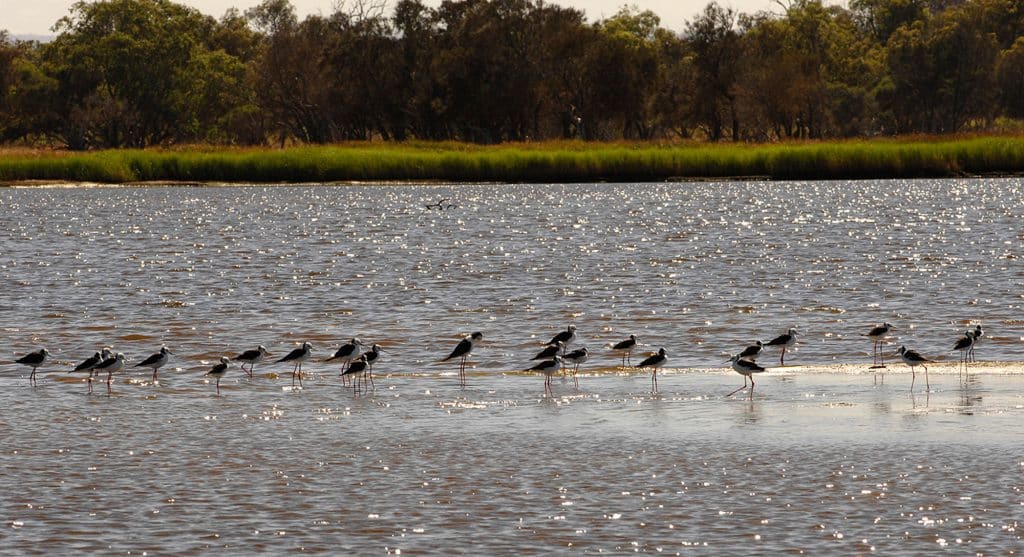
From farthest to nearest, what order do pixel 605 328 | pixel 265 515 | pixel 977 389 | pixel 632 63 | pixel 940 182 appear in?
pixel 632 63 → pixel 940 182 → pixel 605 328 → pixel 977 389 → pixel 265 515

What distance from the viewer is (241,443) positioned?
582 inches

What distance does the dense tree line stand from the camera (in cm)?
11231

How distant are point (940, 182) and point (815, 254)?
48.2 m

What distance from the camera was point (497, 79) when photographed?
4395 inches

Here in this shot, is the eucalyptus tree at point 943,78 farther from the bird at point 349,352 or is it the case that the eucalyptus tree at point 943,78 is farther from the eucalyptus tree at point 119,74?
the bird at point 349,352

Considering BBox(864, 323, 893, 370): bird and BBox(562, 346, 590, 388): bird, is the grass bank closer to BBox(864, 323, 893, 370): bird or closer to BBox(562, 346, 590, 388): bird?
BBox(864, 323, 893, 370): bird

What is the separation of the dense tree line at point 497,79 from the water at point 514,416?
72.2 meters

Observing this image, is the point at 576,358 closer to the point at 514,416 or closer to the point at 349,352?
the point at 349,352

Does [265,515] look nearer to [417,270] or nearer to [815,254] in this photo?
[417,270]

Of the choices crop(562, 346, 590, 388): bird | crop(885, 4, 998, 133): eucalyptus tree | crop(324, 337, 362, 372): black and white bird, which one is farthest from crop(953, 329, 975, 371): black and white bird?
crop(885, 4, 998, 133): eucalyptus tree

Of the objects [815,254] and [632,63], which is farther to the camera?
[632,63]

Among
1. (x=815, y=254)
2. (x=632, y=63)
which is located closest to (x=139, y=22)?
(x=632, y=63)

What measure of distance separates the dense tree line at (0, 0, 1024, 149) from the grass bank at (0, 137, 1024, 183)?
71.1 ft

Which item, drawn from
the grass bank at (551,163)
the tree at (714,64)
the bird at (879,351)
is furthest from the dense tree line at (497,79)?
the bird at (879,351)
